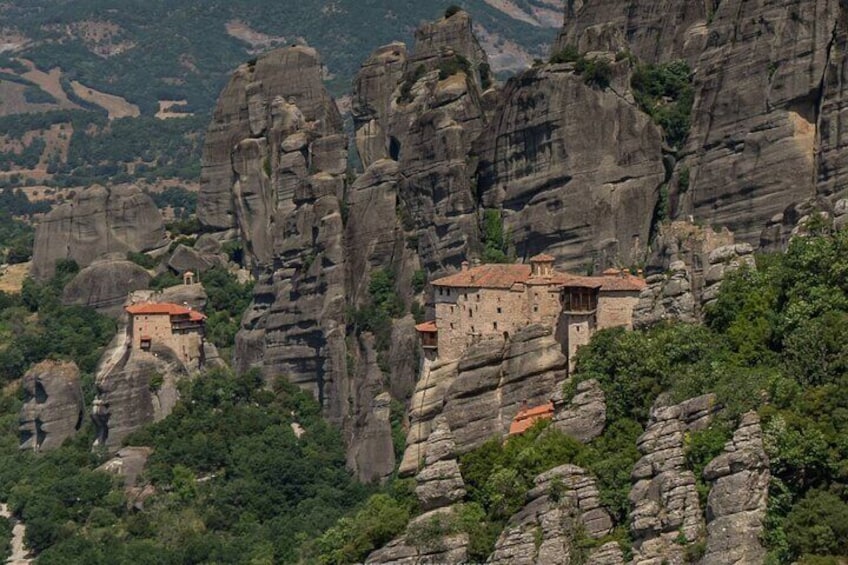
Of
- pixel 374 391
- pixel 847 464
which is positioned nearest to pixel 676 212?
pixel 374 391

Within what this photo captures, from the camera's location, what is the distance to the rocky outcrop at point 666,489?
6588cm

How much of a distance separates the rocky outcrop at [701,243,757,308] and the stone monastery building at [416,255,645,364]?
261cm

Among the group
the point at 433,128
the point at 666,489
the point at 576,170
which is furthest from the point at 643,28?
the point at 666,489

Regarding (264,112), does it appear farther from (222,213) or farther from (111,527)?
(111,527)

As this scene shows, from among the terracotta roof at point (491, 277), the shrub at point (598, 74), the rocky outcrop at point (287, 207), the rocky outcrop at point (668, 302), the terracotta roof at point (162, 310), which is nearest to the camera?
the rocky outcrop at point (668, 302)

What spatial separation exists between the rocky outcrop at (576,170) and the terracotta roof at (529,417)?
2173 centimetres

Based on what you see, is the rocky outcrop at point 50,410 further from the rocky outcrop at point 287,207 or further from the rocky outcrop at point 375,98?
the rocky outcrop at point 375,98

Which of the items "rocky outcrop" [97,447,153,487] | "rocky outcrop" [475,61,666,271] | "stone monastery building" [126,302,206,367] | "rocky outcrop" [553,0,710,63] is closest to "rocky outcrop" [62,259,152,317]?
"stone monastery building" [126,302,206,367]

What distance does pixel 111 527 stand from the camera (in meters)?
105

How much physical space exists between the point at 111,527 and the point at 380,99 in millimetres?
28865

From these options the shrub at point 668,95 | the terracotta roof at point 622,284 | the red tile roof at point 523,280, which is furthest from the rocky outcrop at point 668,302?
the shrub at point 668,95

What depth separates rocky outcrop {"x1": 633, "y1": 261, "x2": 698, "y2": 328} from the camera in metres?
76.9

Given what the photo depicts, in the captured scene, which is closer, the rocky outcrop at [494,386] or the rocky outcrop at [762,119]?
the rocky outcrop at [494,386]

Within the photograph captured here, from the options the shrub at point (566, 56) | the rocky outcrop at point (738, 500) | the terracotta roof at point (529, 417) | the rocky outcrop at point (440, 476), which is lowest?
the rocky outcrop at point (738, 500)
